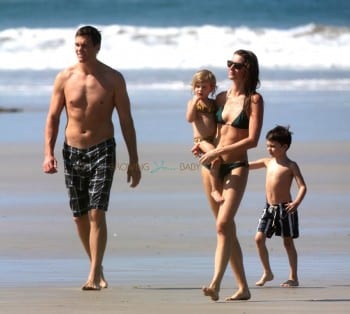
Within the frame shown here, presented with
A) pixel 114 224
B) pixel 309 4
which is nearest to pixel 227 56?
pixel 309 4

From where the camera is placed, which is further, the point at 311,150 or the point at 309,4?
the point at 309,4

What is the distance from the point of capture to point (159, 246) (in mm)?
8766

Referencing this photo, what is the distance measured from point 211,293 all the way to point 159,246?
2.21 metres

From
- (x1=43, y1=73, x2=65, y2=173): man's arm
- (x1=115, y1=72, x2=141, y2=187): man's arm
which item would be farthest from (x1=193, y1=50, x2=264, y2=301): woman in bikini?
(x1=43, y1=73, x2=65, y2=173): man's arm

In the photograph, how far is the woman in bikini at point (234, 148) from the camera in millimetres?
6746

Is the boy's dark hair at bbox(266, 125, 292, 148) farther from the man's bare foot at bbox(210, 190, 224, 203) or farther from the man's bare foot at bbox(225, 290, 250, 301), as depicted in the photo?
the man's bare foot at bbox(225, 290, 250, 301)

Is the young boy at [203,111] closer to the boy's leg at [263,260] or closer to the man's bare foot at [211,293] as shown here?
the man's bare foot at [211,293]

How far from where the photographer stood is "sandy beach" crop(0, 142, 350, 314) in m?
6.71

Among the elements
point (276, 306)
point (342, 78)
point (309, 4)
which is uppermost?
point (309, 4)

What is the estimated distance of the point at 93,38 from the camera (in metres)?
7.43

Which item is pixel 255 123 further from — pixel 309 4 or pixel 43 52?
pixel 309 4

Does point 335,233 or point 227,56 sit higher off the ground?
point 227,56

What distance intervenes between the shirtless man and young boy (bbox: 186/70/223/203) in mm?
644

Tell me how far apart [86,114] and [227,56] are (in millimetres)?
24354
